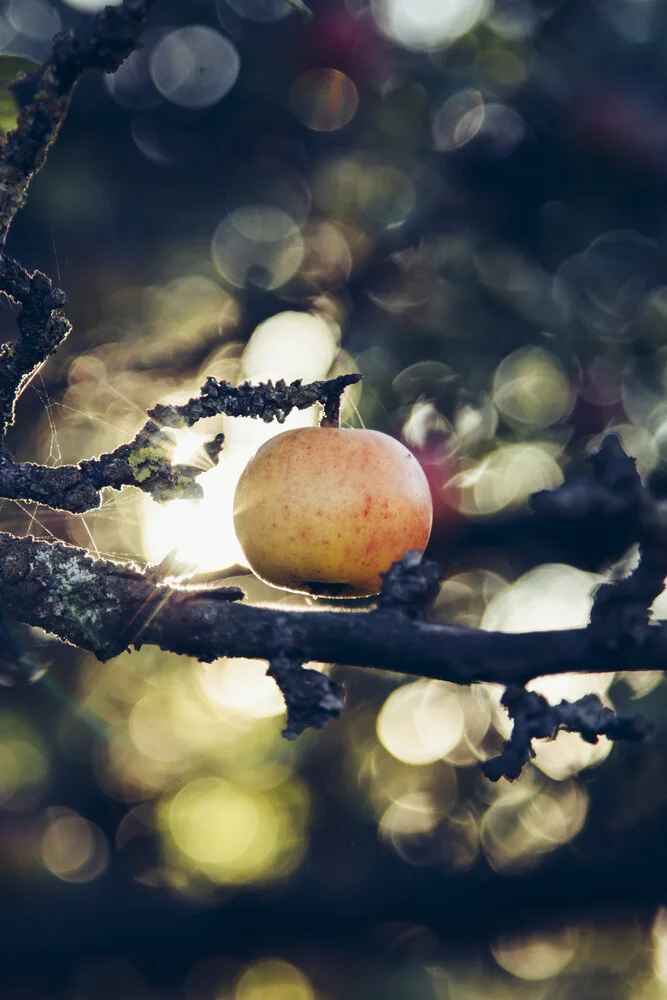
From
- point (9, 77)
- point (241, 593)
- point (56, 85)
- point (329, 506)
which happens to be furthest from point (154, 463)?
point (9, 77)

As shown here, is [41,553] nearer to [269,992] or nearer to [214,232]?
[214,232]

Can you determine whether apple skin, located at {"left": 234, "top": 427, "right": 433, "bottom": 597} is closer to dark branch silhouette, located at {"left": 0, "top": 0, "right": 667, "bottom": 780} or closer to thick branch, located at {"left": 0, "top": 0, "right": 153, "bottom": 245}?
dark branch silhouette, located at {"left": 0, "top": 0, "right": 667, "bottom": 780}

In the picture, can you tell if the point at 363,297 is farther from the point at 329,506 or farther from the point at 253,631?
the point at 253,631

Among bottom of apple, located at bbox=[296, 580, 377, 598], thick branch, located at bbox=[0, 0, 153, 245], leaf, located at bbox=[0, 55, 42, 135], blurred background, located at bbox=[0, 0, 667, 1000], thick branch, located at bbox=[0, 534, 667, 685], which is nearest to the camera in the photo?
thick branch, located at bbox=[0, 0, 153, 245]

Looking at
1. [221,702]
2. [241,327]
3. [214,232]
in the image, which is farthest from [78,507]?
[221,702]

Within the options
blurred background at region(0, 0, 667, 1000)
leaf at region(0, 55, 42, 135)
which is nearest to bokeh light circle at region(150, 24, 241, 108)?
blurred background at region(0, 0, 667, 1000)

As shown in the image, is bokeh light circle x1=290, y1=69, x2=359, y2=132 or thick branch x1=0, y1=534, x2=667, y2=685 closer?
thick branch x1=0, y1=534, x2=667, y2=685

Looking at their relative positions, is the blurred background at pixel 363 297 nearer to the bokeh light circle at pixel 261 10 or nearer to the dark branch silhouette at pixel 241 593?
the bokeh light circle at pixel 261 10

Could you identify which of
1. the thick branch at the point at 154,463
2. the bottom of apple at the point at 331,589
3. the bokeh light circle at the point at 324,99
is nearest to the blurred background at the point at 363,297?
the bokeh light circle at the point at 324,99

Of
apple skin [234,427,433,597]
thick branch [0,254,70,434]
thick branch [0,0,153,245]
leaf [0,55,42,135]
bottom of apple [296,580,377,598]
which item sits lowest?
bottom of apple [296,580,377,598]
